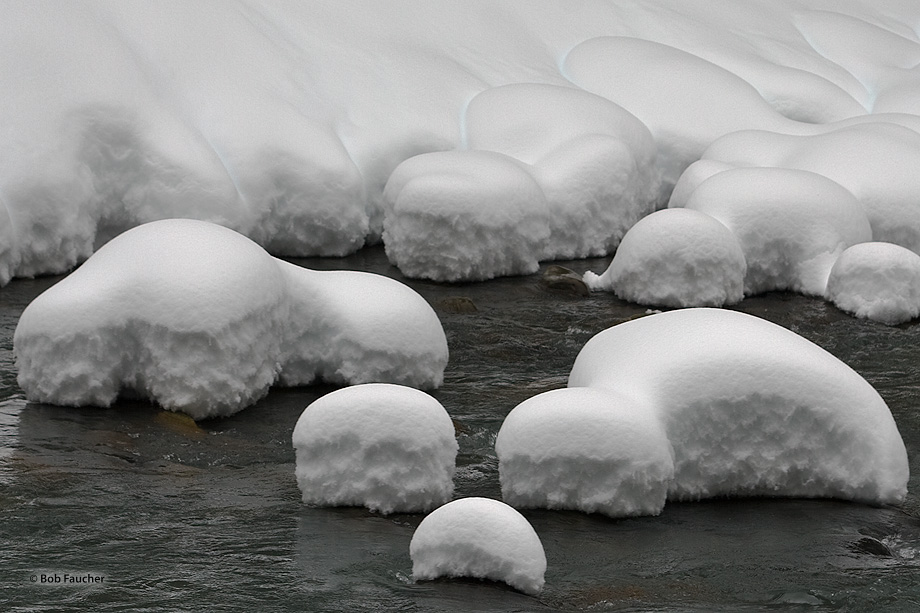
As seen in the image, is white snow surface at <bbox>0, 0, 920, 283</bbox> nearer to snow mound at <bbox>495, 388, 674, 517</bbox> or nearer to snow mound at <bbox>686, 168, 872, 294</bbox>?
snow mound at <bbox>686, 168, 872, 294</bbox>

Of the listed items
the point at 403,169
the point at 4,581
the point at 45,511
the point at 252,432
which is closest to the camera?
the point at 4,581

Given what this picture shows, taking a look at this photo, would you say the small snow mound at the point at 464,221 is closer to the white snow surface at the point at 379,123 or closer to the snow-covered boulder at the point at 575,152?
the white snow surface at the point at 379,123

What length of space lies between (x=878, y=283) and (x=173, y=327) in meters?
6.31

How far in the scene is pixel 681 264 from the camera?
443 inches

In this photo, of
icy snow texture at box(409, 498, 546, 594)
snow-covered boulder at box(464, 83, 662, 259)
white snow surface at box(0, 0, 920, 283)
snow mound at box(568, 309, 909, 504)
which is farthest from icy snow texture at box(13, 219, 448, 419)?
snow-covered boulder at box(464, 83, 662, 259)

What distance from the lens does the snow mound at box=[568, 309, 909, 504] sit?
6758mm

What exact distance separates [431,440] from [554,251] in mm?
6708

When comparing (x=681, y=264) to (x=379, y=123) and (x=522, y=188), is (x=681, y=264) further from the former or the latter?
(x=379, y=123)

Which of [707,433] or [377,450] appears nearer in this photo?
[377,450]

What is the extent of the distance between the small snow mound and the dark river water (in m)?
3.41

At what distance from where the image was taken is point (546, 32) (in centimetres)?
1731

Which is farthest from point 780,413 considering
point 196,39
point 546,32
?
point 546,32

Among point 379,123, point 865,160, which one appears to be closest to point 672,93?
point 865,160

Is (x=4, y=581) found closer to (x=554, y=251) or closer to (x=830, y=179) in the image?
(x=554, y=251)
